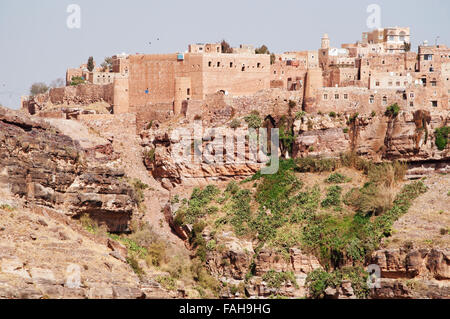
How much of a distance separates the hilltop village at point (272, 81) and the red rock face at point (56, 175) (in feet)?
26.1

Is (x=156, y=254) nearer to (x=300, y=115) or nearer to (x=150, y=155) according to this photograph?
(x=150, y=155)

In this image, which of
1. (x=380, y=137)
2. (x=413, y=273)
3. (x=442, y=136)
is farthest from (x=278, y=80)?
(x=413, y=273)

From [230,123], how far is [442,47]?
15.0m

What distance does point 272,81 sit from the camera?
84.9 m

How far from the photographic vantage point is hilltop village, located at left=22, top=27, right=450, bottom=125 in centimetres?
8169

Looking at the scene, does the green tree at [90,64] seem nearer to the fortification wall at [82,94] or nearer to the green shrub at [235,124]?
the fortification wall at [82,94]

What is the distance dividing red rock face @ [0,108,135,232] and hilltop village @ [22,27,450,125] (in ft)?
26.1

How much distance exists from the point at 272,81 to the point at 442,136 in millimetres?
10922

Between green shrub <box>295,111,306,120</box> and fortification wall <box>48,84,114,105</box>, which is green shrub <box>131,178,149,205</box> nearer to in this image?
fortification wall <box>48,84,114,105</box>

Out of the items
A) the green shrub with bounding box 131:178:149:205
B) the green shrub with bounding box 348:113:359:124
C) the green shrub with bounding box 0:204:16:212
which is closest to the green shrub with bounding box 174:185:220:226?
the green shrub with bounding box 131:178:149:205

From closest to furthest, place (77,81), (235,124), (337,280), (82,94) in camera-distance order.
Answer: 1. (337,280)
2. (235,124)
3. (82,94)
4. (77,81)

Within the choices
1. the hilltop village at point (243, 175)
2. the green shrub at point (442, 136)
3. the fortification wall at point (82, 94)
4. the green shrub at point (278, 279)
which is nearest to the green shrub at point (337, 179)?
the hilltop village at point (243, 175)

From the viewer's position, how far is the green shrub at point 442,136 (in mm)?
79562

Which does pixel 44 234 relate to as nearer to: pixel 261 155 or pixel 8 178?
pixel 8 178
